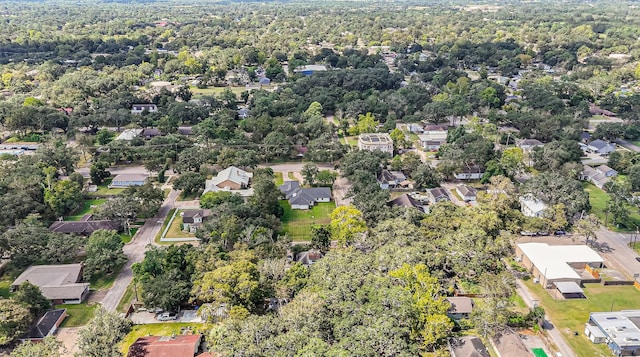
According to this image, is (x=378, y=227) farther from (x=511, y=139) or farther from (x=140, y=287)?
(x=511, y=139)

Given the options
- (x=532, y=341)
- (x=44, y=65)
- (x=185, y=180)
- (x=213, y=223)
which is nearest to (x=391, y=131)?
(x=185, y=180)

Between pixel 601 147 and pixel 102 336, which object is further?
pixel 601 147

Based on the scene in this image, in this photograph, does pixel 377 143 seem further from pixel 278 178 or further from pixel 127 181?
pixel 127 181

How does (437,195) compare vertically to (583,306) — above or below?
above

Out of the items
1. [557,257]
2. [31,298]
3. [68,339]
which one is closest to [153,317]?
[68,339]

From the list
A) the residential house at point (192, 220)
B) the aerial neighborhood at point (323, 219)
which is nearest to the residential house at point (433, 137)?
the aerial neighborhood at point (323, 219)

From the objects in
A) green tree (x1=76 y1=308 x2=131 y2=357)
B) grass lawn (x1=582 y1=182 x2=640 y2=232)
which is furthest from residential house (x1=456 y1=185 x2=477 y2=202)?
green tree (x1=76 y1=308 x2=131 y2=357)

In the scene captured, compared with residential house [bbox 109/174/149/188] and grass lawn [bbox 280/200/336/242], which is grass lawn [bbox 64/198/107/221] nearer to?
residential house [bbox 109/174/149/188]
